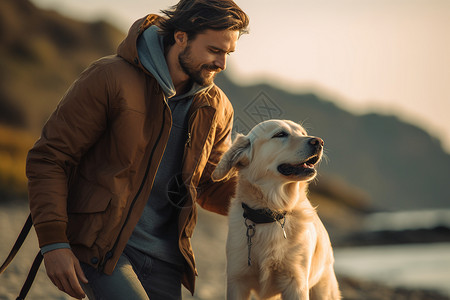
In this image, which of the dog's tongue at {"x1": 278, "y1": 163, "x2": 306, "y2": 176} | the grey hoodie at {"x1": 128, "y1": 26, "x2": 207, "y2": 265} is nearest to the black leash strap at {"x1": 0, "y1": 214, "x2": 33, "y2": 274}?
the grey hoodie at {"x1": 128, "y1": 26, "x2": 207, "y2": 265}

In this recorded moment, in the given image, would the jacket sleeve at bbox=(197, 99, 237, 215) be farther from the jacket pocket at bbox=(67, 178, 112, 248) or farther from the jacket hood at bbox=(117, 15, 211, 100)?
the jacket pocket at bbox=(67, 178, 112, 248)

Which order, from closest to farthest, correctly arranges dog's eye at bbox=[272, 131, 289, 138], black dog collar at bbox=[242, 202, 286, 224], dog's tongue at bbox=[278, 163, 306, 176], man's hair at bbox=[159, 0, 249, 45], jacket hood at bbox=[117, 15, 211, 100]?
jacket hood at bbox=[117, 15, 211, 100]
man's hair at bbox=[159, 0, 249, 45]
black dog collar at bbox=[242, 202, 286, 224]
dog's tongue at bbox=[278, 163, 306, 176]
dog's eye at bbox=[272, 131, 289, 138]

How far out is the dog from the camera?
11.2 feet

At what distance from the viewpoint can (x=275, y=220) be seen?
3531 millimetres

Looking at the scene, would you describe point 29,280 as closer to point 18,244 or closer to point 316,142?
point 18,244

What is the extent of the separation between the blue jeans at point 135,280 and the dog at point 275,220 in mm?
411

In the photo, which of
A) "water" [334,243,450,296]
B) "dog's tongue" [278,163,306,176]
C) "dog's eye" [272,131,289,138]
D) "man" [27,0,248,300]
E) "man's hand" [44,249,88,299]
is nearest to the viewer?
"man's hand" [44,249,88,299]

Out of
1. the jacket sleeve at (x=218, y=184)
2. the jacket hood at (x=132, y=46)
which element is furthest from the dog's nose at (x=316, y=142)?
the jacket hood at (x=132, y=46)

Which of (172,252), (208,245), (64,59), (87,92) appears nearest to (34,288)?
(172,252)

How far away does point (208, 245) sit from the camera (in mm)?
14172

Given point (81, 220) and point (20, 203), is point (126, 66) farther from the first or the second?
point (20, 203)

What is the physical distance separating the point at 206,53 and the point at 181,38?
21cm

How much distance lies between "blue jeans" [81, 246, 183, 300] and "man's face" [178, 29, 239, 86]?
123cm

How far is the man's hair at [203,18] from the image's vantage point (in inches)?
128
